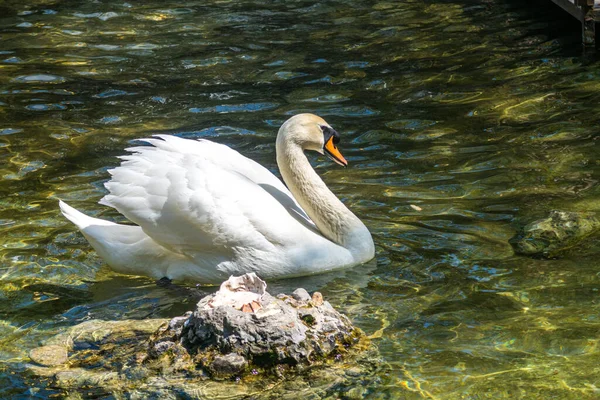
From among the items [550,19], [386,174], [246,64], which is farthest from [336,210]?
[550,19]

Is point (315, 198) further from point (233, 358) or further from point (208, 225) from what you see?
point (233, 358)

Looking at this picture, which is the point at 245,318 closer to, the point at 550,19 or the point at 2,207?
the point at 2,207

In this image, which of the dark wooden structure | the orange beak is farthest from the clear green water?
the orange beak

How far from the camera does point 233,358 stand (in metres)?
4.21

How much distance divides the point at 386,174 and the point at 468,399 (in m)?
3.41

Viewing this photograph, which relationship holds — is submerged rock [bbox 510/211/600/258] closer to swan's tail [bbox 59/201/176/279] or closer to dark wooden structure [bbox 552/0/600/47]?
swan's tail [bbox 59/201/176/279]

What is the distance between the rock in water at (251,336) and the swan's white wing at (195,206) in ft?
3.71

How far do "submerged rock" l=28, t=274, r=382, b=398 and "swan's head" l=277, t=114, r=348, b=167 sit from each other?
70.6 inches

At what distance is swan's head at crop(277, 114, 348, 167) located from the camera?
615 cm

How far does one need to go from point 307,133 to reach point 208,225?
3.37 ft

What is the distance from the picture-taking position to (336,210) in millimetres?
6062

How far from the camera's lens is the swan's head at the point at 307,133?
615cm

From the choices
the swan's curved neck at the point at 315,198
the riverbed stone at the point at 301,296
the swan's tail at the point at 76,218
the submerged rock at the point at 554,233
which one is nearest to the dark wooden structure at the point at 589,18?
the submerged rock at the point at 554,233

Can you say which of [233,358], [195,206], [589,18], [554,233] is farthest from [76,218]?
[589,18]
